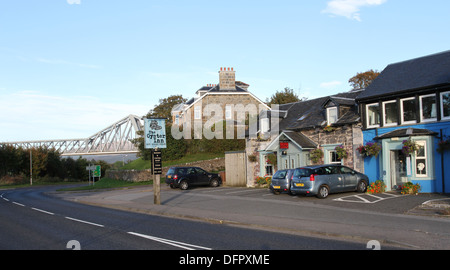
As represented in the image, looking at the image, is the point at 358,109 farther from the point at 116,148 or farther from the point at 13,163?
the point at 116,148

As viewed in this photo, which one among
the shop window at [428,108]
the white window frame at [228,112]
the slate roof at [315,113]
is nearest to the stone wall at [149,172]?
the white window frame at [228,112]

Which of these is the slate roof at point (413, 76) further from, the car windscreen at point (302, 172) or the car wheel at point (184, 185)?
the car wheel at point (184, 185)

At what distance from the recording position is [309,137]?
26188 millimetres

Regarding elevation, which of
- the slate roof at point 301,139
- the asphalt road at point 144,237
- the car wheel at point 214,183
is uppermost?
the slate roof at point 301,139

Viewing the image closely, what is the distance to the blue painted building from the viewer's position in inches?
762

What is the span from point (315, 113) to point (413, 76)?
7.32 m

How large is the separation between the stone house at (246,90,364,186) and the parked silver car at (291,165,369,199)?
1802mm

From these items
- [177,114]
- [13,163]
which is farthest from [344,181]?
[13,163]

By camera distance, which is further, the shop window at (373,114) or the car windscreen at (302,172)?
the shop window at (373,114)

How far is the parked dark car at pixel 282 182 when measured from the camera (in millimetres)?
22156

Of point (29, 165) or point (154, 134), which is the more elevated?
point (154, 134)

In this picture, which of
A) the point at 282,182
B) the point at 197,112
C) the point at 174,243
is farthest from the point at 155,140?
the point at 197,112

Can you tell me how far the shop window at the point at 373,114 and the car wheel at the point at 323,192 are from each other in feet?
16.1

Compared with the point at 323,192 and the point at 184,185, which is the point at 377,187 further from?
the point at 184,185
